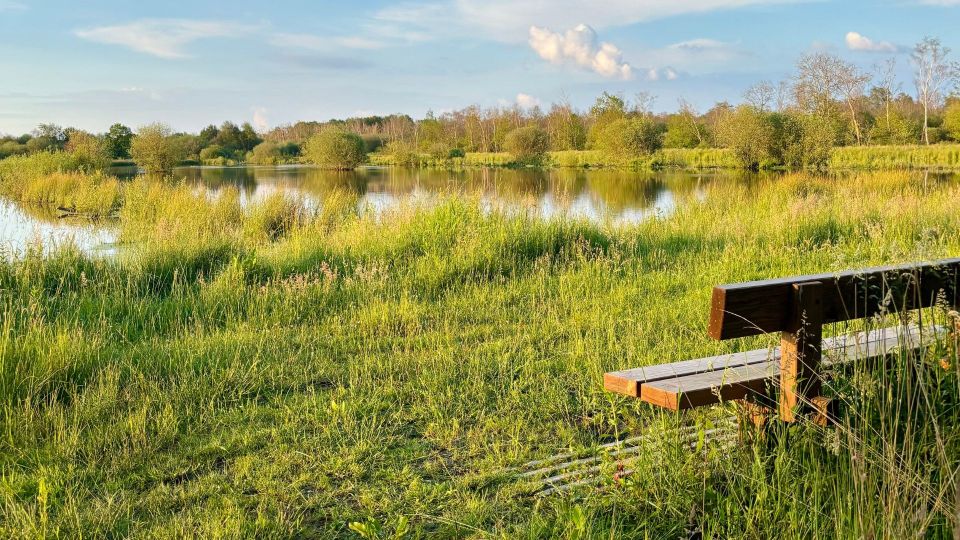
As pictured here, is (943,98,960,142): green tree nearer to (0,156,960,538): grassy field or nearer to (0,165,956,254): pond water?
(0,165,956,254): pond water

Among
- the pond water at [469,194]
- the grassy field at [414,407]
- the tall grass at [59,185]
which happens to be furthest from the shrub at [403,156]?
the grassy field at [414,407]

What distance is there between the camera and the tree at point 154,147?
83.7 feet

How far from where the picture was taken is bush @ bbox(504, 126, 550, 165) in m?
45.1

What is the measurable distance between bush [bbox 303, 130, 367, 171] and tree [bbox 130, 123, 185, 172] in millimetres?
9282

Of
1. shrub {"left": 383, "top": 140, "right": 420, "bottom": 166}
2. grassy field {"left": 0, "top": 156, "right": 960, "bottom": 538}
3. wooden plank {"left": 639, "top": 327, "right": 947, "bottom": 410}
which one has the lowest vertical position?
grassy field {"left": 0, "top": 156, "right": 960, "bottom": 538}

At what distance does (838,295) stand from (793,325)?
0.67 ft

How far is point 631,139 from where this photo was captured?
37.7 metres

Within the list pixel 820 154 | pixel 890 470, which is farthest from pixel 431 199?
pixel 820 154

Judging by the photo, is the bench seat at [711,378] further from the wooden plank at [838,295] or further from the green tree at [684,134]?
the green tree at [684,134]

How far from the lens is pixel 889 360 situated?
2797mm

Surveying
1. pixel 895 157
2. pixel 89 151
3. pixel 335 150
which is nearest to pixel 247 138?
pixel 335 150

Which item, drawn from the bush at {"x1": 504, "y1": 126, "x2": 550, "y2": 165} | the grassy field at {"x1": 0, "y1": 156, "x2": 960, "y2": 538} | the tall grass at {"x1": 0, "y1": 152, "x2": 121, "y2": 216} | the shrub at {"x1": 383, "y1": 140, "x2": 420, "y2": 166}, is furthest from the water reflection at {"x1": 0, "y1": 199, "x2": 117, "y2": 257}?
the bush at {"x1": 504, "y1": 126, "x2": 550, "y2": 165}

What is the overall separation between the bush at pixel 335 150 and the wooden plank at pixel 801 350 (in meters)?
34.3

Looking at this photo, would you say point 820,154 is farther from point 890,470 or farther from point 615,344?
point 890,470
